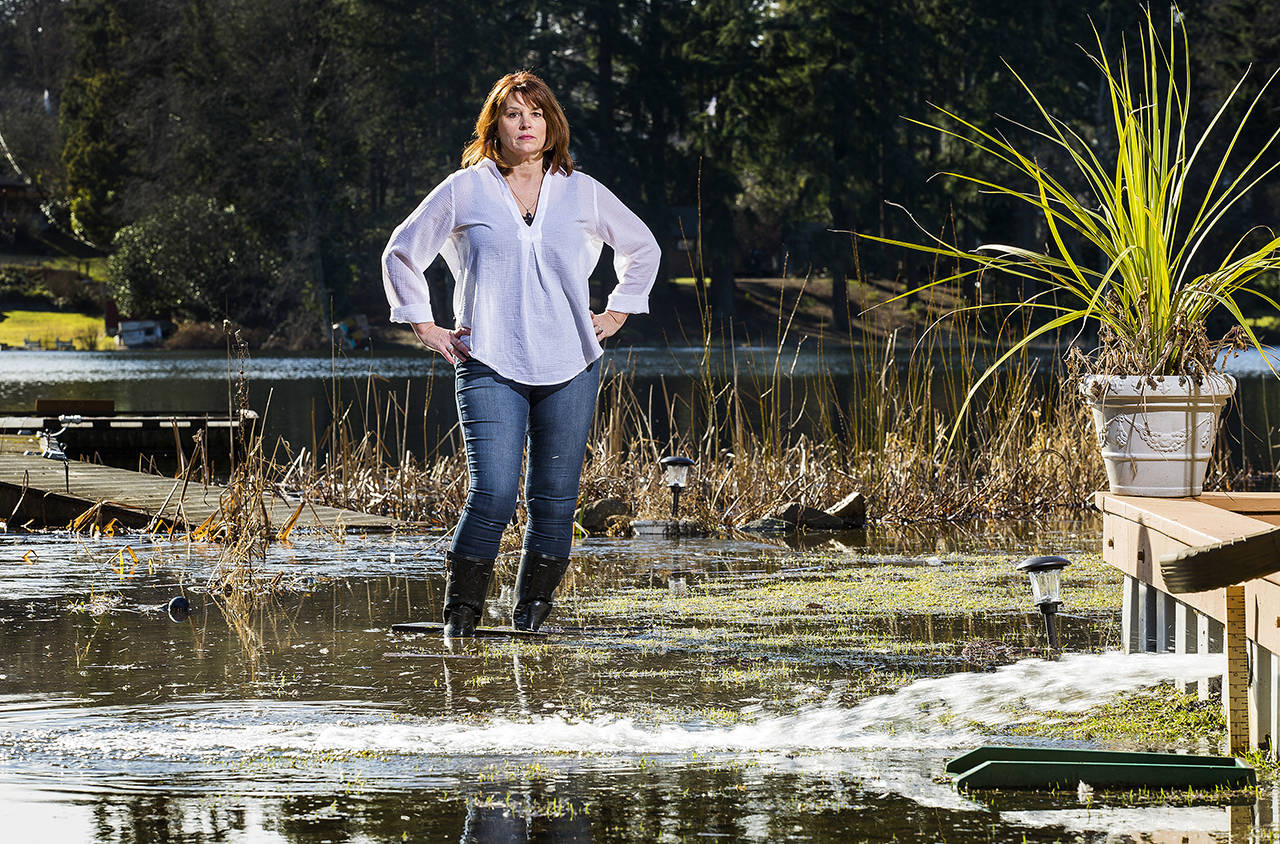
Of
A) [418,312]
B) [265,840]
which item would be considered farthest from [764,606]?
[265,840]

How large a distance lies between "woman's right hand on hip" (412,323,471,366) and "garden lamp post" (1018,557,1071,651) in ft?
6.46

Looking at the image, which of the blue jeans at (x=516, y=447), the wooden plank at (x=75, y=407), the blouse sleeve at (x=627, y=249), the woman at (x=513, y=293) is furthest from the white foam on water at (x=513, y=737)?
the wooden plank at (x=75, y=407)

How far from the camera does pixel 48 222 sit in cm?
6581

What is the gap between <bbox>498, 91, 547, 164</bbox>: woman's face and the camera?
17.6ft

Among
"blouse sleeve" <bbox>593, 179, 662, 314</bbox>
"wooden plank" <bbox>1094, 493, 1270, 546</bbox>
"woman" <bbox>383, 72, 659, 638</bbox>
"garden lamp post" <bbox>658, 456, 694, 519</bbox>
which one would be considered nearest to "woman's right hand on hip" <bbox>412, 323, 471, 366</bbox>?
"woman" <bbox>383, 72, 659, 638</bbox>

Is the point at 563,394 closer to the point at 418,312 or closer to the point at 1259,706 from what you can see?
the point at 418,312

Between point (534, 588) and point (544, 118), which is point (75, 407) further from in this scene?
point (544, 118)

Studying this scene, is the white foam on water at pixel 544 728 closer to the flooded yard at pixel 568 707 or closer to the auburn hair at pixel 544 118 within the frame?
the flooded yard at pixel 568 707

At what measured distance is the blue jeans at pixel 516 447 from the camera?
5.36m

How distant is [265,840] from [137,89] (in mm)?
58062

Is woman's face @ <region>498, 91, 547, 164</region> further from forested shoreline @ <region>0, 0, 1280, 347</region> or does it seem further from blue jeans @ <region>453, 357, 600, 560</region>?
forested shoreline @ <region>0, 0, 1280, 347</region>

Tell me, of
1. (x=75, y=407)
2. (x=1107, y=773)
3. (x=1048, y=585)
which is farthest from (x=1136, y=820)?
(x=75, y=407)

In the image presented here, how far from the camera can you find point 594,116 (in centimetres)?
5322

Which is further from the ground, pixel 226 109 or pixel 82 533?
pixel 226 109
